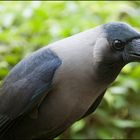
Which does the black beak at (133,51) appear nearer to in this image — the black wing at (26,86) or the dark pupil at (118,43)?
the dark pupil at (118,43)

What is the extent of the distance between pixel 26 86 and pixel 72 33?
114 centimetres

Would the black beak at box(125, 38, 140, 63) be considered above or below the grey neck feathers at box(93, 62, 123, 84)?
above

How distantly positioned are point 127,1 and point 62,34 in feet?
2.99

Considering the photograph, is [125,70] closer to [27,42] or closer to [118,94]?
[118,94]

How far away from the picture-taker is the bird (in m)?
2.03

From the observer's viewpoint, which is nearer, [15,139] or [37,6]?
[15,139]

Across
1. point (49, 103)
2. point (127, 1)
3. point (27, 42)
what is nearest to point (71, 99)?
point (49, 103)

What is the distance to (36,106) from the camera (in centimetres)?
212

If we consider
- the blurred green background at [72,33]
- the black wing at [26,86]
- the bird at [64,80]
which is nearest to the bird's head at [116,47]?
the bird at [64,80]

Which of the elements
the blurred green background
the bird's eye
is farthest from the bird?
the blurred green background

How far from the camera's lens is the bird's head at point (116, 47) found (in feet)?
6.61

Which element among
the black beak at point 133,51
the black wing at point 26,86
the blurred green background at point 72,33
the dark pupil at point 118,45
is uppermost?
the dark pupil at point 118,45

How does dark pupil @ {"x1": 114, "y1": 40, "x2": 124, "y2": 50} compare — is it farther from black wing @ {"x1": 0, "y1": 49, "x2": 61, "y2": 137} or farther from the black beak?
black wing @ {"x1": 0, "y1": 49, "x2": 61, "y2": 137}

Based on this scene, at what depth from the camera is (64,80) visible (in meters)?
2.09
